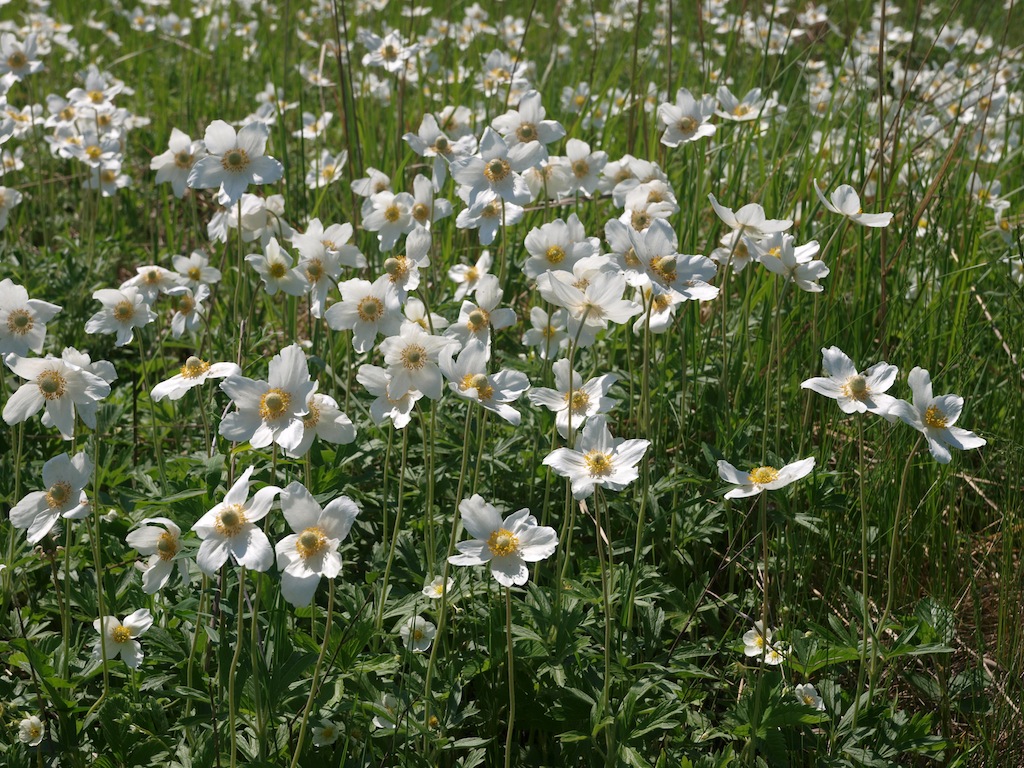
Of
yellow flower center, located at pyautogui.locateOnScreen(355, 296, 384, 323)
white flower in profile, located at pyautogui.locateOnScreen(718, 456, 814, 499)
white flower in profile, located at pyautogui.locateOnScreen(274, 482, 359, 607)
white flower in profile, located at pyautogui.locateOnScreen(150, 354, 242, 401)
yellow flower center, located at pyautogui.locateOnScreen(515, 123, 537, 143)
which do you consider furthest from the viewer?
yellow flower center, located at pyautogui.locateOnScreen(515, 123, 537, 143)

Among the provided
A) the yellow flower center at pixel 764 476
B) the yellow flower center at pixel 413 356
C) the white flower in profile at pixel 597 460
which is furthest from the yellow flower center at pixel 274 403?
the yellow flower center at pixel 764 476

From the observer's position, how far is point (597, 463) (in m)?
1.75

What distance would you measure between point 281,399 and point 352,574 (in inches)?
31.7

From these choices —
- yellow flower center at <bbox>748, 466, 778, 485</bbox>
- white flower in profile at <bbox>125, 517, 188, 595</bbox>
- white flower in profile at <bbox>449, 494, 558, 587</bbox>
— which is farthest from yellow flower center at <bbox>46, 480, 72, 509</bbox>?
yellow flower center at <bbox>748, 466, 778, 485</bbox>

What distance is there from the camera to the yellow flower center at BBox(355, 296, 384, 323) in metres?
2.10

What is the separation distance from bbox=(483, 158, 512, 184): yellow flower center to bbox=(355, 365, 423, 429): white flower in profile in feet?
2.29

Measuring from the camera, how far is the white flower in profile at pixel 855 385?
1.79 metres

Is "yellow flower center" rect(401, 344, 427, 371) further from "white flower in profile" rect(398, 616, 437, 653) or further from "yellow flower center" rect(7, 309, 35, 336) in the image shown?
"yellow flower center" rect(7, 309, 35, 336)

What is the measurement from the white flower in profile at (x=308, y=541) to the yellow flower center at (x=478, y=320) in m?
0.75

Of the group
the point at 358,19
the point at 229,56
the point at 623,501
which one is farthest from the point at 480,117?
the point at 623,501

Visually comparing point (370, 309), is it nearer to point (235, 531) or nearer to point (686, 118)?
point (235, 531)

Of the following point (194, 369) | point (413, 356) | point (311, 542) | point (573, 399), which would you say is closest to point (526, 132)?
point (573, 399)

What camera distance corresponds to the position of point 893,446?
2395 millimetres

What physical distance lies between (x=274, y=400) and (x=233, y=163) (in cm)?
84
